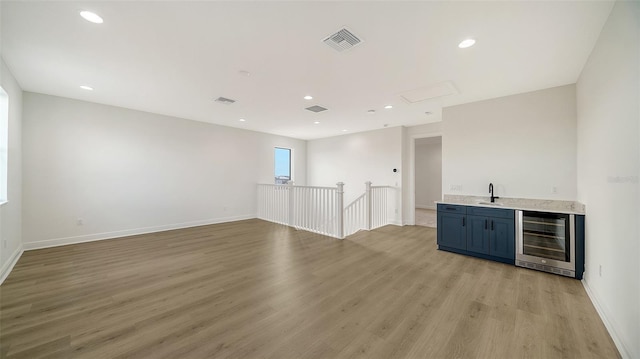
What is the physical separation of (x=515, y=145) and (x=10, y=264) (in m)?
7.93

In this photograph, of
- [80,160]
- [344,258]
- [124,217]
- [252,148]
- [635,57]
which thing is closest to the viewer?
[635,57]

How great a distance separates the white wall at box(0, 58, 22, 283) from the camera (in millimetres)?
3029

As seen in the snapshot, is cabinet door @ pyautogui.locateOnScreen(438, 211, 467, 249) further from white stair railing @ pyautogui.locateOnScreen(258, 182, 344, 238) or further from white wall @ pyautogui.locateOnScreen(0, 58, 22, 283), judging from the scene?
white wall @ pyautogui.locateOnScreen(0, 58, 22, 283)

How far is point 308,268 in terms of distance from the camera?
331 centimetres

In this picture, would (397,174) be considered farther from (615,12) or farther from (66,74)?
(66,74)

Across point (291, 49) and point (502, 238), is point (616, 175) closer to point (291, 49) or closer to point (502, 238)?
point (502, 238)

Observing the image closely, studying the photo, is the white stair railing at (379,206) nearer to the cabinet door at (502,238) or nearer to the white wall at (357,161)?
the white wall at (357,161)

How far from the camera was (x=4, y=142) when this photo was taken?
3146 mm

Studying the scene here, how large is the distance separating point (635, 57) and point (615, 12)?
64 centimetres

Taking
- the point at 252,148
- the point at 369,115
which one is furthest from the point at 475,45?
the point at 252,148

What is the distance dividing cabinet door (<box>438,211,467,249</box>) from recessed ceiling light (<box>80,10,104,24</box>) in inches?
204

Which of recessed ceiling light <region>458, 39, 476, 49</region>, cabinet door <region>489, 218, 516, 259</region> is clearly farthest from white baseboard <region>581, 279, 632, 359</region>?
recessed ceiling light <region>458, 39, 476, 49</region>

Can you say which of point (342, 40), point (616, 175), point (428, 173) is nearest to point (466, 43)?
point (342, 40)

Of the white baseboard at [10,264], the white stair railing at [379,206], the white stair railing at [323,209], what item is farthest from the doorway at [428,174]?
the white baseboard at [10,264]
